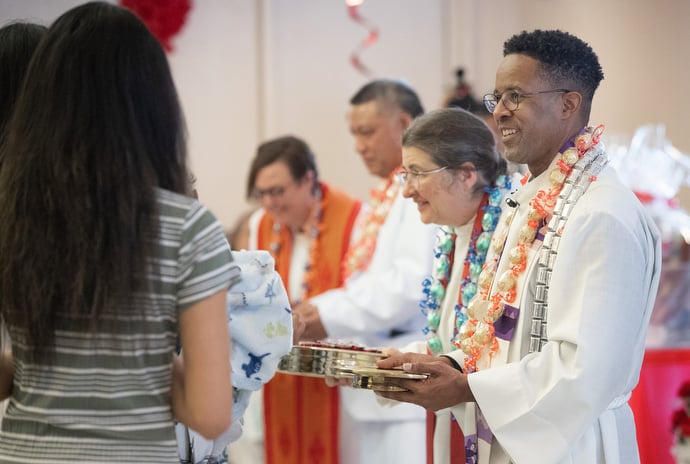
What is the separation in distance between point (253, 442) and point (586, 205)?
101 inches

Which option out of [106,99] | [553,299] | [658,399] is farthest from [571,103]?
[658,399]

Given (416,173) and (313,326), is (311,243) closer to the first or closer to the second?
(313,326)

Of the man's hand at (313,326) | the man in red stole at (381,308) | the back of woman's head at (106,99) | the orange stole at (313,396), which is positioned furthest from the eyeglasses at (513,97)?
the orange stole at (313,396)

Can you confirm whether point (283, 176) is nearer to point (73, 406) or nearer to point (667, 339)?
point (667, 339)

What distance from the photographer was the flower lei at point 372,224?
402cm

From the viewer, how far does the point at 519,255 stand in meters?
2.47

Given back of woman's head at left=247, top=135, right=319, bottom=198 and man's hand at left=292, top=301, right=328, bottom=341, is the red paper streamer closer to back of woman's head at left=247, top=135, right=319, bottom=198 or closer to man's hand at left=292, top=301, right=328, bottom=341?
back of woman's head at left=247, top=135, right=319, bottom=198

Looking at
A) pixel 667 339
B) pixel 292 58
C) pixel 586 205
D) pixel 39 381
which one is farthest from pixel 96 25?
pixel 292 58

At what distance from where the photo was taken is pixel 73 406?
1.68 m

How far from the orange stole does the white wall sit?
1.90 m

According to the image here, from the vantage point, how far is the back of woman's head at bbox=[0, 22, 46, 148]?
2119mm

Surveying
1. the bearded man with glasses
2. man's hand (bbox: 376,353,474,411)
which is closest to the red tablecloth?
the bearded man with glasses

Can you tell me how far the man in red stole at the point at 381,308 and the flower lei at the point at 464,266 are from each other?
28.7 inches

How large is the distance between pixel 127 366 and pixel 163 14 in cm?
473
